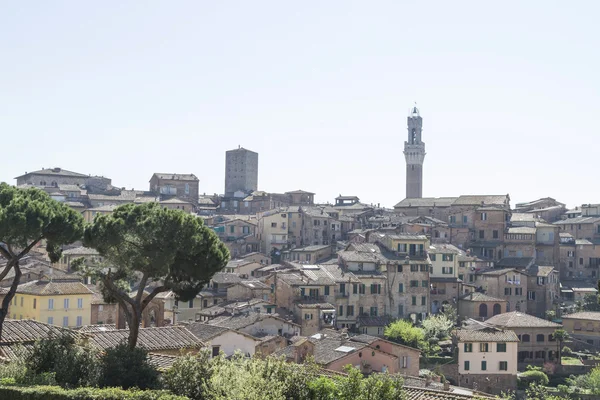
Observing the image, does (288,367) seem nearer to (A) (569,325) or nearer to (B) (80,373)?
(B) (80,373)

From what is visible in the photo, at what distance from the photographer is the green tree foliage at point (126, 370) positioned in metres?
24.1

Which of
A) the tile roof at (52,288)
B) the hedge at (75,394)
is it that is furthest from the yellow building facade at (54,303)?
the hedge at (75,394)

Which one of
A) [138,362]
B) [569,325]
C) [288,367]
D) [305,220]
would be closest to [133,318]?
[138,362]

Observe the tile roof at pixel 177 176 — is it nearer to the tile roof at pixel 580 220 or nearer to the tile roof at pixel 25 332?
the tile roof at pixel 580 220

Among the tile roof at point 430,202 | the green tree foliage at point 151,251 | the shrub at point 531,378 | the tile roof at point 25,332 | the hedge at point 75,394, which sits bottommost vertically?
the shrub at point 531,378

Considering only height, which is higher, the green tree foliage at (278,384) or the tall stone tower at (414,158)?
the tall stone tower at (414,158)

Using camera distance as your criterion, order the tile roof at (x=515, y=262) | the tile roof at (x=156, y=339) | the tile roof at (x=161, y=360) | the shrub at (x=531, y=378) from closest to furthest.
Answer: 1. the tile roof at (x=161, y=360)
2. the tile roof at (x=156, y=339)
3. the shrub at (x=531, y=378)
4. the tile roof at (x=515, y=262)

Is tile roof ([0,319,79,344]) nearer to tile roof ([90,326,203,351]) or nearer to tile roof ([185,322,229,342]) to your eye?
tile roof ([90,326,203,351])

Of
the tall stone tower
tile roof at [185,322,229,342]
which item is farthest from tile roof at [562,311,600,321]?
the tall stone tower

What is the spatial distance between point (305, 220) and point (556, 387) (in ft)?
140

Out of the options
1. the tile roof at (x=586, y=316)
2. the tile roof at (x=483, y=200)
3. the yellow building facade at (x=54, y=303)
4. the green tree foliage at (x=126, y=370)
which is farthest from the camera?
the tile roof at (x=483, y=200)

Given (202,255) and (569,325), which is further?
(569,325)

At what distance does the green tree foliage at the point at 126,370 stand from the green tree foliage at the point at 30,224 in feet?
19.0

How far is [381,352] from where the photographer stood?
50656mm
